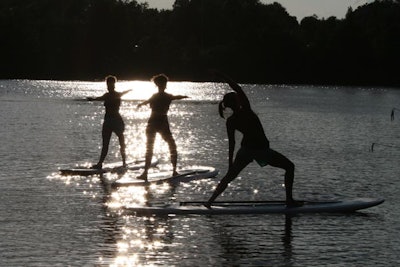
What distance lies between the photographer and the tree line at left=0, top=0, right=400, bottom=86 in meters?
168

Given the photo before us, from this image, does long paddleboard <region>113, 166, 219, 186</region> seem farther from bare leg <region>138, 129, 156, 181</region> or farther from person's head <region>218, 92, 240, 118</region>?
person's head <region>218, 92, 240, 118</region>

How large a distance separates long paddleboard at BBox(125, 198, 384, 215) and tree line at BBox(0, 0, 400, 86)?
475 ft

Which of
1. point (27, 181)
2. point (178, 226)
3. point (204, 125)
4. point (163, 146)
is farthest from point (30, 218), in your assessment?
point (204, 125)

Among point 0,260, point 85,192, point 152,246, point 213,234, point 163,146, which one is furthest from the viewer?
point 163,146

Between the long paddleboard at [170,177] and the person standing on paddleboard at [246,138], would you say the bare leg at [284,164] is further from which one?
the long paddleboard at [170,177]

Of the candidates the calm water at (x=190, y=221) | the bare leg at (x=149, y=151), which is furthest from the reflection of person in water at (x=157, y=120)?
the calm water at (x=190, y=221)

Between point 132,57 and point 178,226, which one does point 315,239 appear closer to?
point 178,226

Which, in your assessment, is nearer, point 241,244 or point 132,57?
point 241,244

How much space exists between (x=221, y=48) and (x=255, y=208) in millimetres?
160761

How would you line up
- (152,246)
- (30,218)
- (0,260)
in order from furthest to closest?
(30,218) < (152,246) < (0,260)

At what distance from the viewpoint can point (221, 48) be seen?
586 ft

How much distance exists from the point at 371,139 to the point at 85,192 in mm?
26080

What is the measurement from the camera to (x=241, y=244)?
16109mm

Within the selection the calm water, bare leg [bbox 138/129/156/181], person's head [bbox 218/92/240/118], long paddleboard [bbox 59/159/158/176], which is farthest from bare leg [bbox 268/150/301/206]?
long paddleboard [bbox 59/159/158/176]
